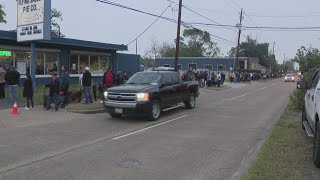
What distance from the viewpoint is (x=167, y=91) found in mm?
15547

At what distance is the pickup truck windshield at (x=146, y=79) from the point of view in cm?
1535

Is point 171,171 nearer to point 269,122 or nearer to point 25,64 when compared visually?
point 269,122

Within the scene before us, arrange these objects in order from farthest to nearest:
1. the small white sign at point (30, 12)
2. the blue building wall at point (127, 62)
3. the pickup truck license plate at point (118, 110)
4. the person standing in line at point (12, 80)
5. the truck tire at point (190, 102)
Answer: the blue building wall at point (127, 62) → the small white sign at point (30, 12) → the truck tire at point (190, 102) → the person standing in line at point (12, 80) → the pickup truck license plate at point (118, 110)

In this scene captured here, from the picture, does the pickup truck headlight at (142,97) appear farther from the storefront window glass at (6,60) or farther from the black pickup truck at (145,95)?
the storefront window glass at (6,60)

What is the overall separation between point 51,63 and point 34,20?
383 inches

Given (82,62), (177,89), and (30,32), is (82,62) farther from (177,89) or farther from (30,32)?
(177,89)

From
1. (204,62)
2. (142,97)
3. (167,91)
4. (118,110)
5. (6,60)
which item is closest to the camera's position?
(142,97)

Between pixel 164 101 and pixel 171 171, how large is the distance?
7875 mm

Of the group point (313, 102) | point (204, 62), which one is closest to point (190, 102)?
point (313, 102)

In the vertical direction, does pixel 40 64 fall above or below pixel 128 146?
above

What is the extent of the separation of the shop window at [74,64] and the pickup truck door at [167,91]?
1715 centimetres

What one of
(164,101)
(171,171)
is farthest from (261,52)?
(171,171)

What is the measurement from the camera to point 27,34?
843 inches

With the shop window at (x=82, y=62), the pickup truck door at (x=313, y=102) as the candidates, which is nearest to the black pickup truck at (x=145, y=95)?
the pickup truck door at (x=313, y=102)
